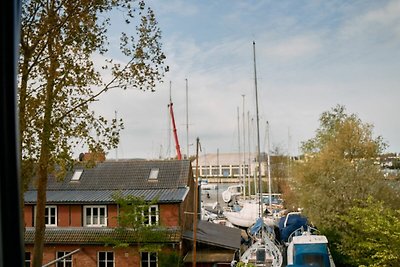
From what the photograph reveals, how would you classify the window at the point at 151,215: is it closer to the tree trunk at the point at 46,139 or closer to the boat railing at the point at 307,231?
the boat railing at the point at 307,231

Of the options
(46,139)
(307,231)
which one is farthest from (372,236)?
(46,139)

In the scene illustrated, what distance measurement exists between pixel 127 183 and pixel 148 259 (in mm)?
1860

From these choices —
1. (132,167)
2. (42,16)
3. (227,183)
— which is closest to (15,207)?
(42,16)

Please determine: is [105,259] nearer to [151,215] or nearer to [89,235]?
[89,235]

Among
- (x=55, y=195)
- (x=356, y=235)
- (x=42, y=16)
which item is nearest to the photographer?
(x=42, y=16)

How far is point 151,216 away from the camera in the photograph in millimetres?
7285

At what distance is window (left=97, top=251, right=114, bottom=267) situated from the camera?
704cm

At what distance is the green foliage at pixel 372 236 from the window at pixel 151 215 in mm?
2892

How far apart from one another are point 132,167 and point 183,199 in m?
1.54

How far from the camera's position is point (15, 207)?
1029mm

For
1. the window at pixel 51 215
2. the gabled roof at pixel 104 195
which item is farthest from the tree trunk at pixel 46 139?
the window at pixel 51 215

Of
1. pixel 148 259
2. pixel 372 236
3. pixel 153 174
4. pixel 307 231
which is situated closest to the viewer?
pixel 372 236

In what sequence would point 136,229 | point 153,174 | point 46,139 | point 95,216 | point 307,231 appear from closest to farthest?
point 46,139
point 136,229
point 95,216
point 307,231
point 153,174

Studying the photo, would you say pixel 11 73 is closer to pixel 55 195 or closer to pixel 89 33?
pixel 89 33
